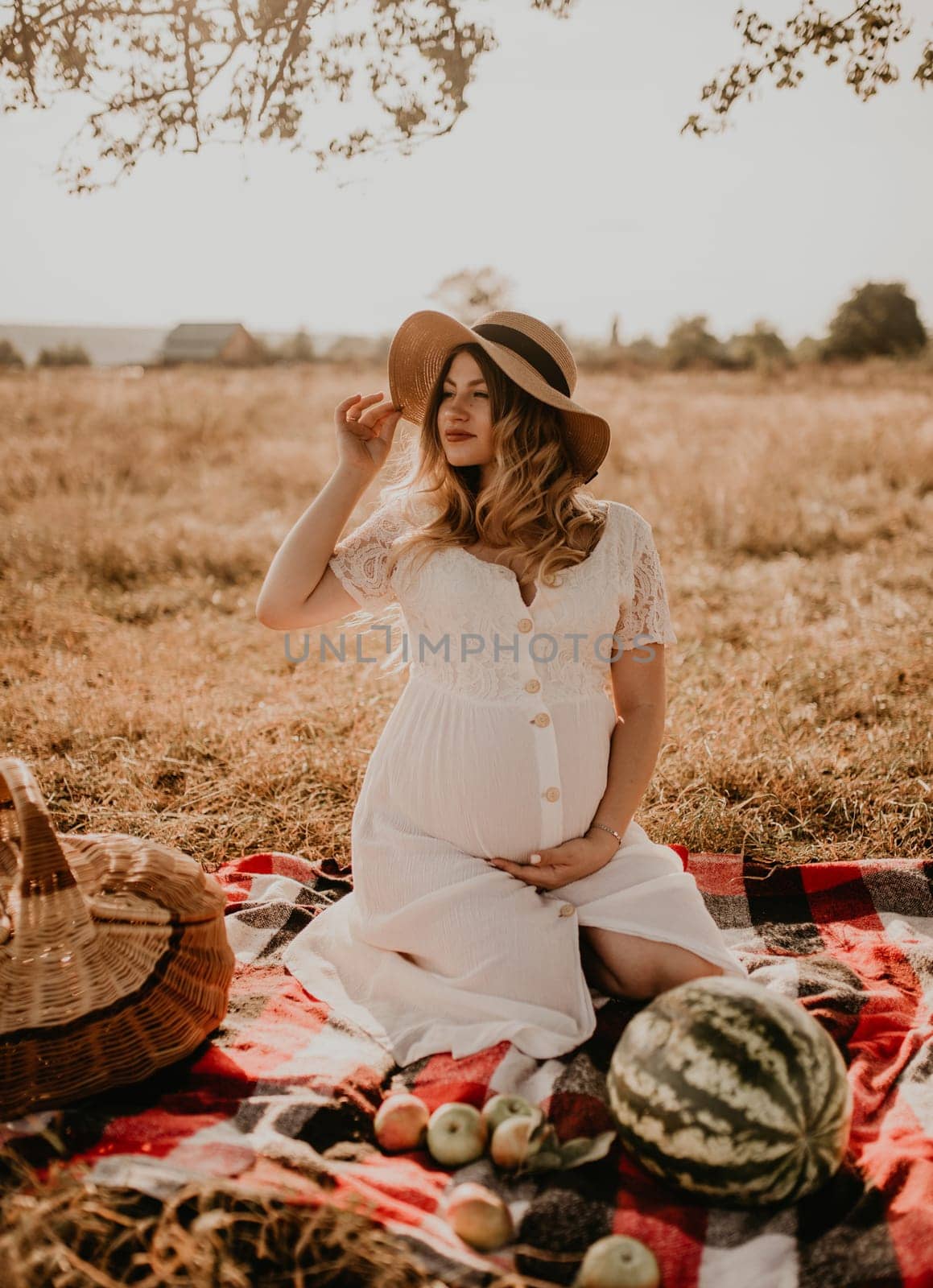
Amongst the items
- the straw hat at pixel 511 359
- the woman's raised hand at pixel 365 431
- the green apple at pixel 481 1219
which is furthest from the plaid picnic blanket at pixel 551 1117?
the straw hat at pixel 511 359

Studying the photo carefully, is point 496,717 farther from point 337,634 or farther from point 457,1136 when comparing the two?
point 337,634

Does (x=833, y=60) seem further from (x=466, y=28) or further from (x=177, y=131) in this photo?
(x=177, y=131)

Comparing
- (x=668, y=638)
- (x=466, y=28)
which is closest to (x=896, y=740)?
(x=668, y=638)

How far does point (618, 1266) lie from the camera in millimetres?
1789

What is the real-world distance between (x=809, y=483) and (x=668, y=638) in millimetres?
7048

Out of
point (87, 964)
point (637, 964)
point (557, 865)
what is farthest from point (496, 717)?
point (87, 964)

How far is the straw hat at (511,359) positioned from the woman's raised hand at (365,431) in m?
0.09

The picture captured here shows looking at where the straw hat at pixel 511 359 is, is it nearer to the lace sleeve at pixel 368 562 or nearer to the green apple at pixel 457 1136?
the lace sleeve at pixel 368 562

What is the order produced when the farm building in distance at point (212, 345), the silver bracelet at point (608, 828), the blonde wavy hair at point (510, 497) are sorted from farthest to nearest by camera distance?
the farm building in distance at point (212, 345) → the blonde wavy hair at point (510, 497) → the silver bracelet at point (608, 828)

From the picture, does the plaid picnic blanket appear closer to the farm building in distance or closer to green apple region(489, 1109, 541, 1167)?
green apple region(489, 1109, 541, 1167)

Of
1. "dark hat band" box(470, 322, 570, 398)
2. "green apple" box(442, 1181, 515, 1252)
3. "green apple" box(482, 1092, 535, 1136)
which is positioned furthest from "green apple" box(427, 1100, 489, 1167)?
"dark hat band" box(470, 322, 570, 398)

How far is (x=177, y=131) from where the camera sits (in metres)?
4.23

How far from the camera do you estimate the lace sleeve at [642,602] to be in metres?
3.03

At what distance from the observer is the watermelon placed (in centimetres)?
194
